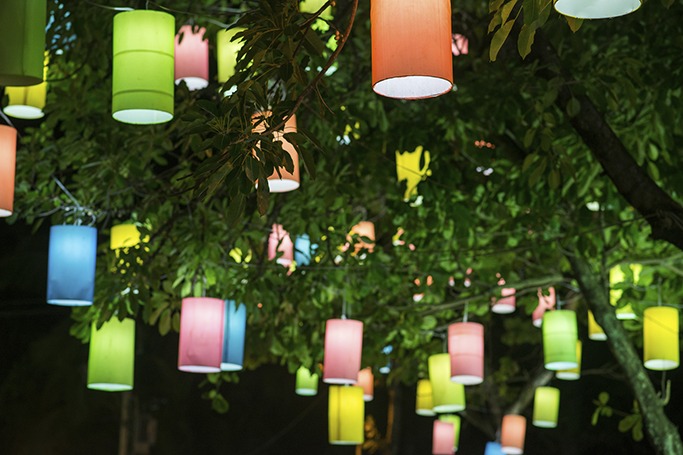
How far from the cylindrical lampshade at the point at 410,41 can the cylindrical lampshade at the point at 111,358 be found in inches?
104

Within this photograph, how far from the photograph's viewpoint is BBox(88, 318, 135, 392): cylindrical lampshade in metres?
A: 4.50

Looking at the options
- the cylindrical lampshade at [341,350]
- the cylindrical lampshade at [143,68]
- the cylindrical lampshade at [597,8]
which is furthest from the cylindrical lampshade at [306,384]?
the cylindrical lampshade at [597,8]

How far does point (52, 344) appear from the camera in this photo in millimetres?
6879

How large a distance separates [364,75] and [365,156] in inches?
14.7

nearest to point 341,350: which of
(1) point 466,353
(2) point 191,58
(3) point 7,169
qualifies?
(1) point 466,353

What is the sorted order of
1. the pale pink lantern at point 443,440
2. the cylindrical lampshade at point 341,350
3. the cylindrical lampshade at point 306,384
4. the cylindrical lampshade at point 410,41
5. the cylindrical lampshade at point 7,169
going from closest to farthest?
the cylindrical lampshade at point 410,41 < the cylindrical lampshade at point 7,169 < the cylindrical lampshade at point 341,350 < the cylindrical lampshade at point 306,384 < the pale pink lantern at point 443,440

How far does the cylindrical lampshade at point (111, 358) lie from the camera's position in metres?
4.50

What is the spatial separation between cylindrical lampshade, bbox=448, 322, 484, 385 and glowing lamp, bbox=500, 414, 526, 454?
2555mm

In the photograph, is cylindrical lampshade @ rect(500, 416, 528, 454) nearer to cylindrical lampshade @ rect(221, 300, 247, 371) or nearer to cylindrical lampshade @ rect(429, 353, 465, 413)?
cylindrical lampshade @ rect(429, 353, 465, 413)

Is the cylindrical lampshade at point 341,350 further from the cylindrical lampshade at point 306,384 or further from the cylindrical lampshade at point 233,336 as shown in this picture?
the cylindrical lampshade at point 306,384

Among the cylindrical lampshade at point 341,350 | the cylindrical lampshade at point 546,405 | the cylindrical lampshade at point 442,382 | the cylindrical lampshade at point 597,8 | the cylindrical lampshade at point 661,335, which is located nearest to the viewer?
the cylindrical lampshade at point 597,8

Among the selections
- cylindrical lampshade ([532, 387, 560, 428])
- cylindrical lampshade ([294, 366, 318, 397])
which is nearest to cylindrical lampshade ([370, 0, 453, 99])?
cylindrical lampshade ([294, 366, 318, 397])

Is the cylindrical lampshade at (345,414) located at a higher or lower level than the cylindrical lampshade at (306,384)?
lower

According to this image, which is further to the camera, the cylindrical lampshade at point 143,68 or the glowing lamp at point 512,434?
the glowing lamp at point 512,434
